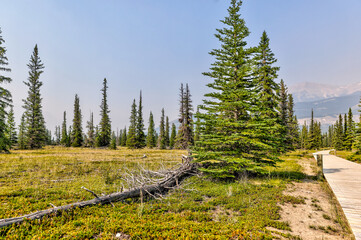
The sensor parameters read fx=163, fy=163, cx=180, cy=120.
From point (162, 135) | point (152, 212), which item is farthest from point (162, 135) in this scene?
point (152, 212)

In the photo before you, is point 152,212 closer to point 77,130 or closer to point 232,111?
point 232,111

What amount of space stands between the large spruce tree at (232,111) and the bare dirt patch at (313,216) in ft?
9.12

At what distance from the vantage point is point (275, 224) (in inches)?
224

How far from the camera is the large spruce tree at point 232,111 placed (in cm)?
1111

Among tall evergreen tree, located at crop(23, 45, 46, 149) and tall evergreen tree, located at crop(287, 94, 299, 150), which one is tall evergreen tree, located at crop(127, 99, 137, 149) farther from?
tall evergreen tree, located at crop(287, 94, 299, 150)

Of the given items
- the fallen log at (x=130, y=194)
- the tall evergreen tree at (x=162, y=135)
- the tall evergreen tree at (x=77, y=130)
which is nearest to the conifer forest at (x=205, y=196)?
the fallen log at (x=130, y=194)

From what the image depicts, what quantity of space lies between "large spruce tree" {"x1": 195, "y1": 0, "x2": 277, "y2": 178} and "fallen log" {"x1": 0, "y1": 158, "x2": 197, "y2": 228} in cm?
160

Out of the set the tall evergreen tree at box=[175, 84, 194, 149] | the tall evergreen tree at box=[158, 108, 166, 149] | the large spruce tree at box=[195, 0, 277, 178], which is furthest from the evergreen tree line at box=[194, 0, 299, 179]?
the tall evergreen tree at box=[158, 108, 166, 149]

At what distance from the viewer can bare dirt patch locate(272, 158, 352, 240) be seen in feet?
17.3

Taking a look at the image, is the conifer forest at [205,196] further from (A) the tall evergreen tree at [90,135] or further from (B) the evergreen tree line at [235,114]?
(A) the tall evergreen tree at [90,135]

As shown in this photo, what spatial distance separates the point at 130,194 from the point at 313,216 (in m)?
7.90

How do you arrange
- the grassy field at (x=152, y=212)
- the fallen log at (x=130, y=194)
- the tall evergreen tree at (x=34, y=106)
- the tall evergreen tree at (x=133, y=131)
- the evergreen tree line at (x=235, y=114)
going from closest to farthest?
the grassy field at (x=152, y=212), the fallen log at (x=130, y=194), the evergreen tree line at (x=235, y=114), the tall evergreen tree at (x=34, y=106), the tall evergreen tree at (x=133, y=131)

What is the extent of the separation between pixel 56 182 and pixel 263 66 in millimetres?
27784

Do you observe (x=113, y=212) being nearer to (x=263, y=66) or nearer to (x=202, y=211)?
(x=202, y=211)
